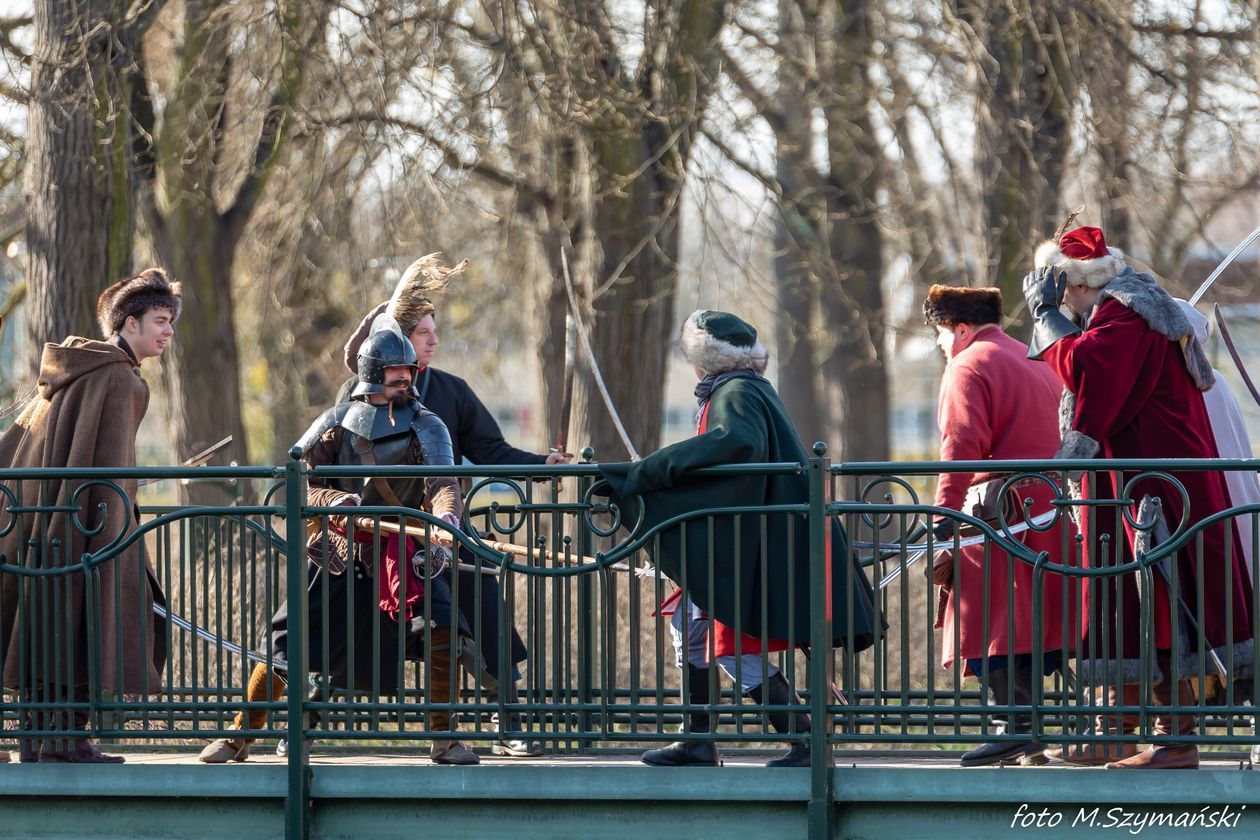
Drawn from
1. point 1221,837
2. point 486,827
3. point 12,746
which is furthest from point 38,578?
point 1221,837

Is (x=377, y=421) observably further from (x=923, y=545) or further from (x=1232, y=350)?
(x=1232, y=350)

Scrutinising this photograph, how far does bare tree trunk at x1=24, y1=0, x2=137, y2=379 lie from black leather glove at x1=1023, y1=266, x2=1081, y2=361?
19.1 feet

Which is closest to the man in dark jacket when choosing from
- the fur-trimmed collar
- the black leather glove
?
the black leather glove

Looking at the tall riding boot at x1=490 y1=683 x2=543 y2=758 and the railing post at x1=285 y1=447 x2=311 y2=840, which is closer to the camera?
the railing post at x1=285 y1=447 x2=311 y2=840

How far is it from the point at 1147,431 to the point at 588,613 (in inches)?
81.5

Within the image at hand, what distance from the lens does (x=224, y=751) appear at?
6.68 meters

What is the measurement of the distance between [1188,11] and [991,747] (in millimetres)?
7675

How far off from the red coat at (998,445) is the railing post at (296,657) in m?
2.30

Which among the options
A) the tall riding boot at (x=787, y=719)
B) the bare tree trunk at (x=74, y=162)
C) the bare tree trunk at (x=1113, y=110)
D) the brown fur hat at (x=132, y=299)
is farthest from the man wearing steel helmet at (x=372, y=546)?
the bare tree trunk at (x=1113, y=110)

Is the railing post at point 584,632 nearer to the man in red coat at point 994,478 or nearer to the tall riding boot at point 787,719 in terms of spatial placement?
the tall riding boot at point 787,719

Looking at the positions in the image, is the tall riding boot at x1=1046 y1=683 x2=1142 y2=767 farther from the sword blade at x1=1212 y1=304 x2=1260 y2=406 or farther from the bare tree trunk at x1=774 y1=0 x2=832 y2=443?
the bare tree trunk at x1=774 y1=0 x2=832 y2=443

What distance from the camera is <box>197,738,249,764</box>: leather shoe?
6625 millimetres

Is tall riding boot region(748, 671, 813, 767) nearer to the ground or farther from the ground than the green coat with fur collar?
nearer to the ground

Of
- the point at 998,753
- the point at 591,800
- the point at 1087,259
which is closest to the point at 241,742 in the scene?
the point at 591,800
